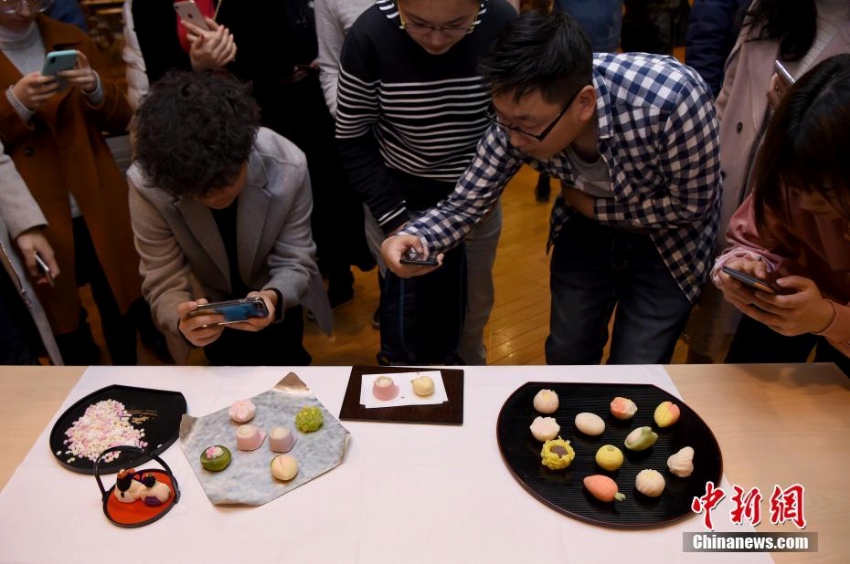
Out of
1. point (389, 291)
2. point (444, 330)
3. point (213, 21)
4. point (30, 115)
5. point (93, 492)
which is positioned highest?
point (213, 21)

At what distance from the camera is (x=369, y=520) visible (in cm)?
105

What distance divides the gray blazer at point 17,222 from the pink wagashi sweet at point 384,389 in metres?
1.11

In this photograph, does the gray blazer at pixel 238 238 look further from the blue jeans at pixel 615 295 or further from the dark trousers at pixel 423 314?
the blue jeans at pixel 615 295

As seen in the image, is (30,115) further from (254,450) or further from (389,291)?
(254,450)

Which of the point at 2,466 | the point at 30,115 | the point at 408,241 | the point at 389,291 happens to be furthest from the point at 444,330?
the point at 30,115

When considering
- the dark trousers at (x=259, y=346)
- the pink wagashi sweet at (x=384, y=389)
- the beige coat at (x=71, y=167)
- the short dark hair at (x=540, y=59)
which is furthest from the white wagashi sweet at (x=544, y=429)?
the beige coat at (x=71, y=167)

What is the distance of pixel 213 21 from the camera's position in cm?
188

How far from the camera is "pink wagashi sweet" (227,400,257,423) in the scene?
4.07ft

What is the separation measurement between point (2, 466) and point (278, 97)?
57.2 inches

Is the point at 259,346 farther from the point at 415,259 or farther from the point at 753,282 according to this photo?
the point at 753,282

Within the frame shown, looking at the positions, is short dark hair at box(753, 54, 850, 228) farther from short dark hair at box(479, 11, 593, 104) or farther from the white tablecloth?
the white tablecloth

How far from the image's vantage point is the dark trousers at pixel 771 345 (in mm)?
1561

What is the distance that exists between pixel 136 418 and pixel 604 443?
36.6 inches

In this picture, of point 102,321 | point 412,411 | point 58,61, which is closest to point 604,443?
point 412,411
